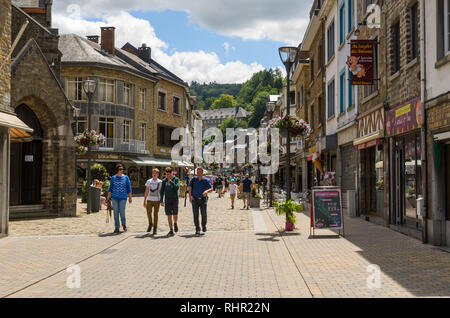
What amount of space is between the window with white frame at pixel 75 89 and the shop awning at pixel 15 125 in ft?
85.2

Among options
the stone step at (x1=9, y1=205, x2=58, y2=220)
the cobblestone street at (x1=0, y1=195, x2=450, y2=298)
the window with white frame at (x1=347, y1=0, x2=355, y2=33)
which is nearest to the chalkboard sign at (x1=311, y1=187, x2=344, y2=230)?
the cobblestone street at (x1=0, y1=195, x2=450, y2=298)

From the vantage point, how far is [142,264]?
801cm

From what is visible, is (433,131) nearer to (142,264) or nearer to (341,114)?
(142,264)

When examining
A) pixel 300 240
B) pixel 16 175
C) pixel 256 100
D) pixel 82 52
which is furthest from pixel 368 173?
pixel 256 100

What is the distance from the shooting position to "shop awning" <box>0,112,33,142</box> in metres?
11.5

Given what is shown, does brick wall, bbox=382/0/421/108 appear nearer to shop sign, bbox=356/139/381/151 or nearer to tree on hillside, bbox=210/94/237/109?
shop sign, bbox=356/139/381/151

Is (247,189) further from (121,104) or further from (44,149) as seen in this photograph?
(121,104)

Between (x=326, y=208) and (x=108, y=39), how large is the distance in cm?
3617

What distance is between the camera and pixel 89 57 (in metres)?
→ 39.1

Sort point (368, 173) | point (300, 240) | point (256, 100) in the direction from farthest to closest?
point (256, 100), point (368, 173), point (300, 240)

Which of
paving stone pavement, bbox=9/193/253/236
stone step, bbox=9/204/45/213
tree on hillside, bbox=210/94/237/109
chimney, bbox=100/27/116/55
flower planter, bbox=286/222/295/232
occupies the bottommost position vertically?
paving stone pavement, bbox=9/193/253/236

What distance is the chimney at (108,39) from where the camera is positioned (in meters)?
43.6

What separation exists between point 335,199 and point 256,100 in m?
104

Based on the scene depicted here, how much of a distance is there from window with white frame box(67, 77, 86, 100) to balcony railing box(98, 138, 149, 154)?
4.06 m
